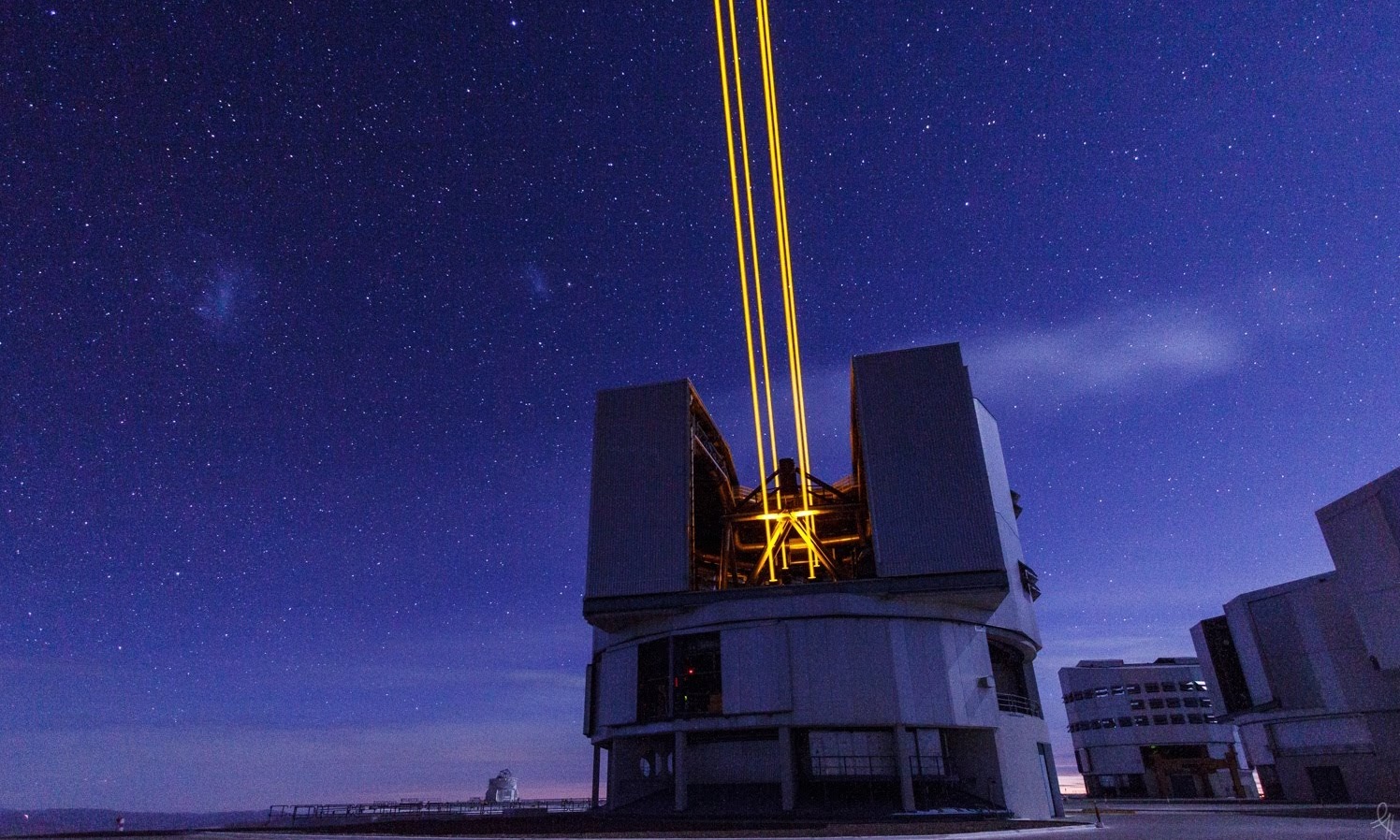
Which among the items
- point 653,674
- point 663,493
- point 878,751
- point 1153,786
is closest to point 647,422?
point 663,493

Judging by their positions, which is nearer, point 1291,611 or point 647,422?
point 647,422

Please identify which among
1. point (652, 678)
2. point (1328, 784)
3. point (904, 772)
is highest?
point (652, 678)

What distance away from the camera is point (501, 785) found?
70.4 meters

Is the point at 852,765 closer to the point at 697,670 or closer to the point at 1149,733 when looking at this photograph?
the point at 697,670

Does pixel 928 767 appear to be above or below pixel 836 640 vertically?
below

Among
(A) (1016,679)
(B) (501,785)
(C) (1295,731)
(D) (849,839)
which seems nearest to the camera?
(D) (849,839)

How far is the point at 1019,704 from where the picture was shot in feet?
134

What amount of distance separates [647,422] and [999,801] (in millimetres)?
25328

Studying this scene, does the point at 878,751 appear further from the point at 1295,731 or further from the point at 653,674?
the point at 1295,731

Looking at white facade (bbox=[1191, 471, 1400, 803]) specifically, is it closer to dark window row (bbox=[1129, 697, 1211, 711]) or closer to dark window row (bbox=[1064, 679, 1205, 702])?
dark window row (bbox=[1129, 697, 1211, 711])

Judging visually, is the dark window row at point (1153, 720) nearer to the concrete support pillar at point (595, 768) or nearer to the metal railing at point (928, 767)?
the metal railing at point (928, 767)

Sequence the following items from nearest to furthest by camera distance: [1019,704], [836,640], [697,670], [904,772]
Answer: [904,772], [836,640], [697,670], [1019,704]

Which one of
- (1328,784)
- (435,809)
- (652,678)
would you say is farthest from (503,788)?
(1328,784)

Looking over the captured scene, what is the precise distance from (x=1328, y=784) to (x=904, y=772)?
3478 cm
